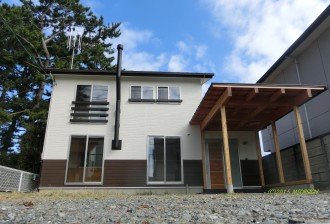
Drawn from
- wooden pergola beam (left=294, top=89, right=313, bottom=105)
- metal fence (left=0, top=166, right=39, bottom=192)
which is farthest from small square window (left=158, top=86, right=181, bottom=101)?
metal fence (left=0, top=166, right=39, bottom=192)

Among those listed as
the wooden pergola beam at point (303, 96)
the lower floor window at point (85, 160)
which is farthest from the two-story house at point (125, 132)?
the wooden pergola beam at point (303, 96)

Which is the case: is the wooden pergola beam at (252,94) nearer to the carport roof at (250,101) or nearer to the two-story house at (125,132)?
the carport roof at (250,101)

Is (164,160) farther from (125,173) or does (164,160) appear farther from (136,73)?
(136,73)

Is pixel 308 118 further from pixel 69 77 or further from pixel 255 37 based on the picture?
pixel 69 77

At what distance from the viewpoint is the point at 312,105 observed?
10.4m

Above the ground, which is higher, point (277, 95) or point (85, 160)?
point (277, 95)

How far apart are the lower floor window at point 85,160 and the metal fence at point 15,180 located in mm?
1672

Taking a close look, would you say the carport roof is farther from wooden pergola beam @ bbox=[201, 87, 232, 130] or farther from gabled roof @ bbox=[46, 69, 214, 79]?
gabled roof @ bbox=[46, 69, 214, 79]

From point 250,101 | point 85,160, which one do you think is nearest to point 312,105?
point 250,101

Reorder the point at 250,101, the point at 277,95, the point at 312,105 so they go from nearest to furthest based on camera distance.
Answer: the point at 277,95, the point at 250,101, the point at 312,105

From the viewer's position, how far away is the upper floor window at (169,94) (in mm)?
11117

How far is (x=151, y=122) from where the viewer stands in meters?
10.7

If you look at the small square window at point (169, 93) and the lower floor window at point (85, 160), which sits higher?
the small square window at point (169, 93)

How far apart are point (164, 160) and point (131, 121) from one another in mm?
1933
